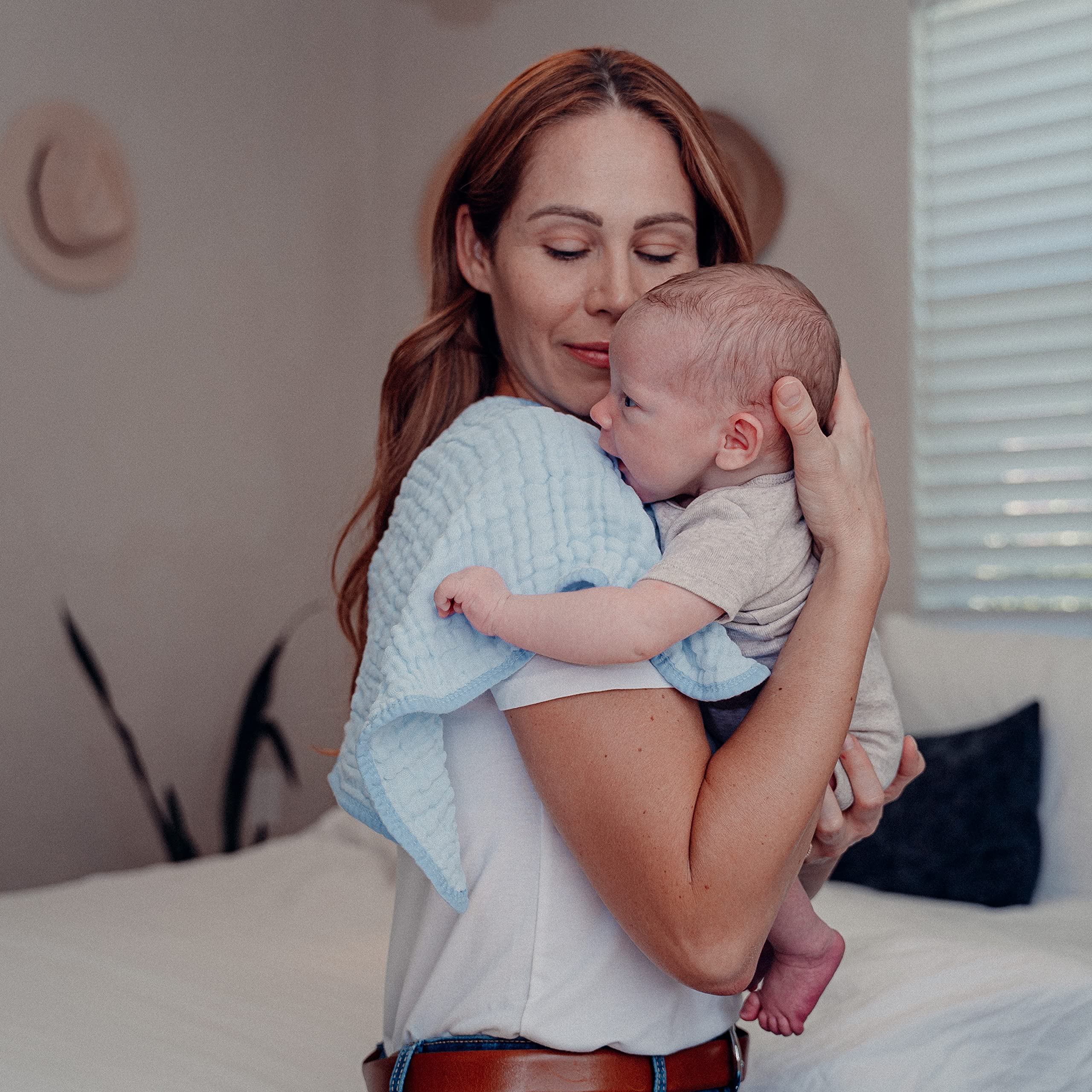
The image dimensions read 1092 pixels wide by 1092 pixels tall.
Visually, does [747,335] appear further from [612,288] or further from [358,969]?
[358,969]

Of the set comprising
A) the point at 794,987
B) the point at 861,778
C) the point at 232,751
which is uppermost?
the point at 861,778

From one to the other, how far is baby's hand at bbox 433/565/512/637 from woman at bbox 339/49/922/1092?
6cm

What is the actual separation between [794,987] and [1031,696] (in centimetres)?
149

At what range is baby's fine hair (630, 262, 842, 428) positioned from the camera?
978mm

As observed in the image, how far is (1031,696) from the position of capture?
2379mm

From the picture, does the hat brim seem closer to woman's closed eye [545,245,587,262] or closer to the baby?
woman's closed eye [545,245,587,262]

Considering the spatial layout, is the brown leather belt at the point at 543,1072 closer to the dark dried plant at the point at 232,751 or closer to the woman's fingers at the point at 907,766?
the woman's fingers at the point at 907,766

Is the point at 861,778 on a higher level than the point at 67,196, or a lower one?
lower

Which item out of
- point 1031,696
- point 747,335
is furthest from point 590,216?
point 1031,696

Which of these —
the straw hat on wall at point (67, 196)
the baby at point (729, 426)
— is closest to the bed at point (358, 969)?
the baby at point (729, 426)

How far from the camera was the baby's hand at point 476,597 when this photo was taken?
0.83 metres

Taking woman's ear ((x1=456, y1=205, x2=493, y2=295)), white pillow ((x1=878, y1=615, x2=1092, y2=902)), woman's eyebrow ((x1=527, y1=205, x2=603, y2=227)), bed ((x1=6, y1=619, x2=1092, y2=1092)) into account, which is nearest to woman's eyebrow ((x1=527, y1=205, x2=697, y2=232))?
woman's eyebrow ((x1=527, y1=205, x2=603, y2=227))

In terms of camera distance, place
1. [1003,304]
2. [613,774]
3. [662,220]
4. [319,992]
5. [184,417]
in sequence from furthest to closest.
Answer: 1. [184,417]
2. [1003,304]
3. [319,992]
4. [662,220]
5. [613,774]

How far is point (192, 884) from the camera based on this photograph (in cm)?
243
